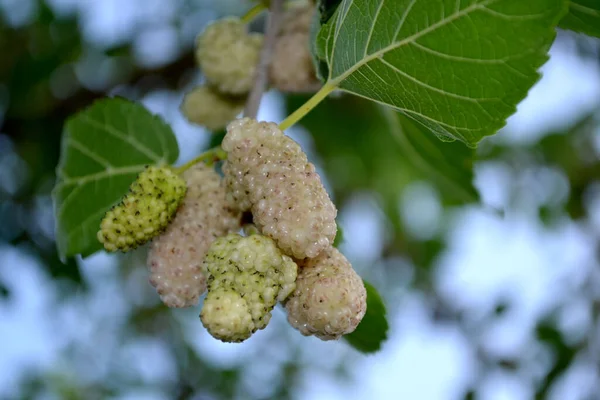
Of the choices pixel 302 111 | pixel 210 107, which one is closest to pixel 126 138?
pixel 210 107

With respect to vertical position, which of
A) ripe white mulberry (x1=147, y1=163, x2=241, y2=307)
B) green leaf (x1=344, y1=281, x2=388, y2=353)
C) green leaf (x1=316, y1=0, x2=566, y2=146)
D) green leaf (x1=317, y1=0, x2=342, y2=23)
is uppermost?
green leaf (x1=316, y1=0, x2=566, y2=146)

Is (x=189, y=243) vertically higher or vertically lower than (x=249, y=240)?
lower

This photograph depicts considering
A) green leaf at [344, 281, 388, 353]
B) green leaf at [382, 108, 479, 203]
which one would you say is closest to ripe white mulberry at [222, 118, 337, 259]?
green leaf at [344, 281, 388, 353]

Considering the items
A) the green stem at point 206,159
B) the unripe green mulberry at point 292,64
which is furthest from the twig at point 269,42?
the green stem at point 206,159

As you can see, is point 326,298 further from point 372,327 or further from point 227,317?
point 372,327

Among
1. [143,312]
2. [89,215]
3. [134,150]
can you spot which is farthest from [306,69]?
[143,312]

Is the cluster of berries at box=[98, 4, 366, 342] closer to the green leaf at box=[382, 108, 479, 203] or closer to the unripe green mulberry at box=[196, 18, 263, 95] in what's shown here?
the unripe green mulberry at box=[196, 18, 263, 95]

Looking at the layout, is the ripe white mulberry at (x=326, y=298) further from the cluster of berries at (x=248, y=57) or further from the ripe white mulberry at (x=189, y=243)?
the cluster of berries at (x=248, y=57)
